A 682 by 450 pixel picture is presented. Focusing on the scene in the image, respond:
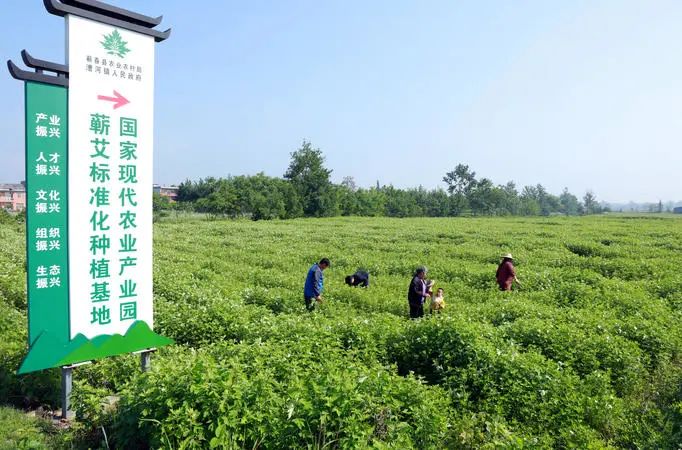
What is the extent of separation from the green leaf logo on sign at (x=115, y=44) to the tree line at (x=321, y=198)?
5821cm

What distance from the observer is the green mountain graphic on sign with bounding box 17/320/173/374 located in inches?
213

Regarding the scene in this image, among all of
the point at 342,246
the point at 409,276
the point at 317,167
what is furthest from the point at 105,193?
the point at 317,167

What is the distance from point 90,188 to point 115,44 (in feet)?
5.90

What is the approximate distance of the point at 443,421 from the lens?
Result: 5125 mm

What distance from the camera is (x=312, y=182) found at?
72.4 meters

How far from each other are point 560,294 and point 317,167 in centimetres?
6268

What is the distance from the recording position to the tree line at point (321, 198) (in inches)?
2569

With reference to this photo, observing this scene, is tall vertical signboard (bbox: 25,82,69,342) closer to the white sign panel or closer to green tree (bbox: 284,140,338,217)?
the white sign panel

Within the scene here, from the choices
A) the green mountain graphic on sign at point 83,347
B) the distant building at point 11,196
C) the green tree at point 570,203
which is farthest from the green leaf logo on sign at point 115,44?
the green tree at point 570,203

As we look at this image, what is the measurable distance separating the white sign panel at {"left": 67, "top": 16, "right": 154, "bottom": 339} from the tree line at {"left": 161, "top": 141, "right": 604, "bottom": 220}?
58049mm

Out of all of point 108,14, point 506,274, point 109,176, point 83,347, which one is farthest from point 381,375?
point 506,274

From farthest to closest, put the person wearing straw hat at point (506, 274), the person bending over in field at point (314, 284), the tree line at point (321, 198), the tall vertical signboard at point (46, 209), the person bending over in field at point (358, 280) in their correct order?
1. the tree line at point (321, 198)
2. the person bending over in field at point (358, 280)
3. the person wearing straw hat at point (506, 274)
4. the person bending over in field at point (314, 284)
5. the tall vertical signboard at point (46, 209)

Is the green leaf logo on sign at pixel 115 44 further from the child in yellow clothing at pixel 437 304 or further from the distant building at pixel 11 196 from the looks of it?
the distant building at pixel 11 196

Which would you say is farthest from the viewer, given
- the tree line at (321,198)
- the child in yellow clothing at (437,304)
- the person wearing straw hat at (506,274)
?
the tree line at (321,198)
